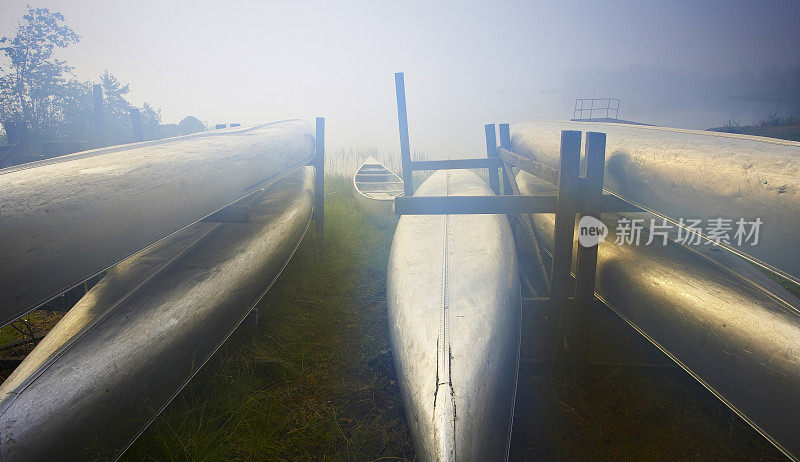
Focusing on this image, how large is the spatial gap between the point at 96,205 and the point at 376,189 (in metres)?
6.40

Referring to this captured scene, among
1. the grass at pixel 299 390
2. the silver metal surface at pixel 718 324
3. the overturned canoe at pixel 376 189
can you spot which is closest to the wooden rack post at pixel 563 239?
the silver metal surface at pixel 718 324

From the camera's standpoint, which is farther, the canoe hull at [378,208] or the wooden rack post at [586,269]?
the canoe hull at [378,208]

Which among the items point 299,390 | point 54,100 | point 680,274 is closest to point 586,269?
point 680,274

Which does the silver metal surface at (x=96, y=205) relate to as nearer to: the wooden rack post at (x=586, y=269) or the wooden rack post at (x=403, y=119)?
the wooden rack post at (x=403, y=119)

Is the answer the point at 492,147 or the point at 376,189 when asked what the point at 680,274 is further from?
the point at 376,189

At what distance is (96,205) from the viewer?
6.57 ft

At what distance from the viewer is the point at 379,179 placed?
893 centimetres

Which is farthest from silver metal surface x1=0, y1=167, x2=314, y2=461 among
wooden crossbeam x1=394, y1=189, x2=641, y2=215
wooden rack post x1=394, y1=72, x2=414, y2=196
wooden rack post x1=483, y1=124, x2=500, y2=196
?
wooden rack post x1=483, y1=124, x2=500, y2=196

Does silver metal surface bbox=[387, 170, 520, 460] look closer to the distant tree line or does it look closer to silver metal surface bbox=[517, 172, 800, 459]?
silver metal surface bbox=[517, 172, 800, 459]

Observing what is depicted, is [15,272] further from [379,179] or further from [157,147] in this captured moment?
[379,179]

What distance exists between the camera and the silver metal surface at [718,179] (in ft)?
6.63

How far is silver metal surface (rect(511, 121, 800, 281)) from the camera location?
2.02m

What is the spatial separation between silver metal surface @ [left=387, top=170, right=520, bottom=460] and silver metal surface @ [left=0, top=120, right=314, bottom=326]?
57.4 inches

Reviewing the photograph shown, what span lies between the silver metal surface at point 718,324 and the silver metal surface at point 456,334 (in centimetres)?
77
